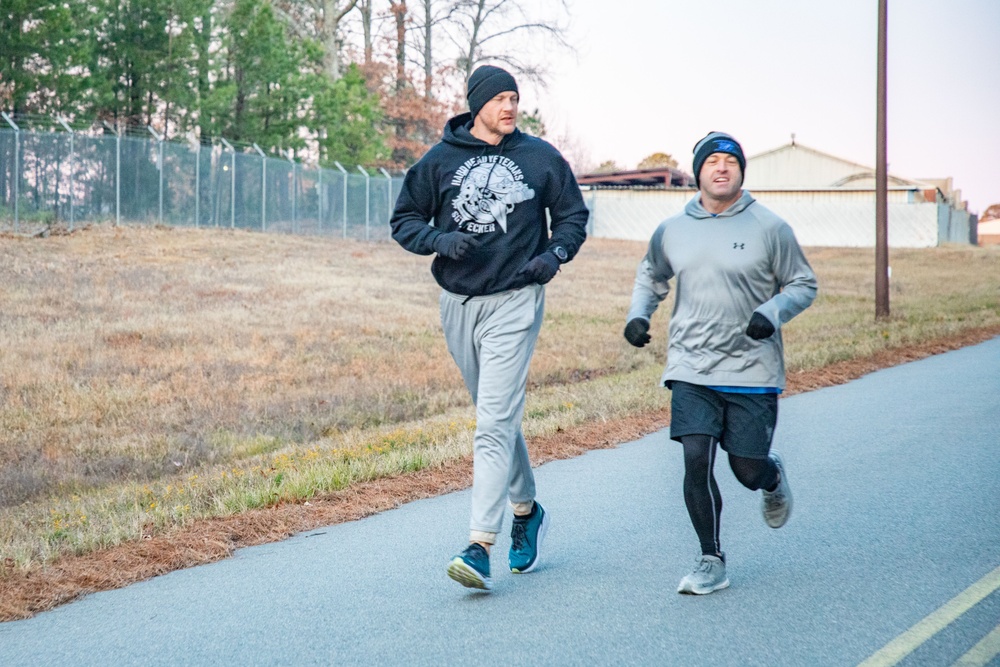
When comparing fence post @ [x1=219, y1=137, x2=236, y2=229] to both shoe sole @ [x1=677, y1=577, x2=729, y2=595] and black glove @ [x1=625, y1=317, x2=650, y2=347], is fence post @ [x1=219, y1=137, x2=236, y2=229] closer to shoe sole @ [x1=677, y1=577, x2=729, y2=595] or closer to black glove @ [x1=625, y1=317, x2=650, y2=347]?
black glove @ [x1=625, y1=317, x2=650, y2=347]

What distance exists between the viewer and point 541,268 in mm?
4848

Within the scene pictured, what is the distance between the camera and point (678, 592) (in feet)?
15.5

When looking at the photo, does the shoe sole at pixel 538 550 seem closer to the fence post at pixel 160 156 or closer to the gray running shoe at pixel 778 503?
the gray running shoe at pixel 778 503

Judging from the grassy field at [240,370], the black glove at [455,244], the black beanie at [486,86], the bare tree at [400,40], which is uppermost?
the bare tree at [400,40]

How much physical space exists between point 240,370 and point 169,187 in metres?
16.8

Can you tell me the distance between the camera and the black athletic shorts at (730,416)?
4.72 meters

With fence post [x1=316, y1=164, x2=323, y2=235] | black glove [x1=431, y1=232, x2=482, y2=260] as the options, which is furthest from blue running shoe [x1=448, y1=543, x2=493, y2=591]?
fence post [x1=316, y1=164, x2=323, y2=235]

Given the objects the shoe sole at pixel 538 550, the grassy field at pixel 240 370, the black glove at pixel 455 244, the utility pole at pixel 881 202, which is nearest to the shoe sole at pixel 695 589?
the shoe sole at pixel 538 550

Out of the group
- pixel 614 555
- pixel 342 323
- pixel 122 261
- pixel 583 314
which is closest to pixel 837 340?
pixel 583 314

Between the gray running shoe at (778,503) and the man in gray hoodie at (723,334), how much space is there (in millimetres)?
264

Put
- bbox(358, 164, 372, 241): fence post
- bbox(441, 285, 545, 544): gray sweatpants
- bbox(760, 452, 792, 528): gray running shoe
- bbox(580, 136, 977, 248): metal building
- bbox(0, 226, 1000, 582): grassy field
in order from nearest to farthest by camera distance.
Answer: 1. bbox(441, 285, 545, 544): gray sweatpants
2. bbox(760, 452, 792, 528): gray running shoe
3. bbox(0, 226, 1000, 582): grassy field
4. bbox(358, 164, 372, 241): fence post
5. bbox(580, 136, 977, 248): metal building

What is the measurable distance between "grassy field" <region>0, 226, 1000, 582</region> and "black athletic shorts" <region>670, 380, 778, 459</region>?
300 centimetres

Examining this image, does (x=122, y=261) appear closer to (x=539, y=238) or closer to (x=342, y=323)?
(x=342, y=323)

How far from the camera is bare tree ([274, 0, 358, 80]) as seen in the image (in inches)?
1676
